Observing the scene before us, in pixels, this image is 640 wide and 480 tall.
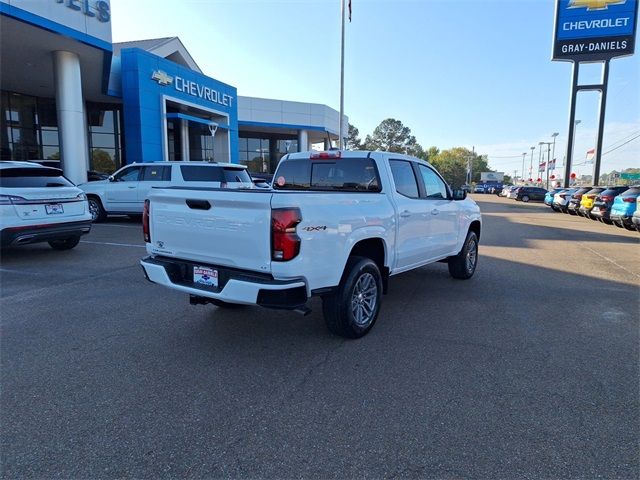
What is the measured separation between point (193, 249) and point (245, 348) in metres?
1.10

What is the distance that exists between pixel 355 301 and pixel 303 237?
3.83 ft

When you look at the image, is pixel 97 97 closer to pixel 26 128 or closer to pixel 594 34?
pixel 26 128

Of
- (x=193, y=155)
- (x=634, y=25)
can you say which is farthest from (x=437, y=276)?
(x=634, y=25)

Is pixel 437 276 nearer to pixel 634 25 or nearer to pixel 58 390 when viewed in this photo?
pixel 58 390

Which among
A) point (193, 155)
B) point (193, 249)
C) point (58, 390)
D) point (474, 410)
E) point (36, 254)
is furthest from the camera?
point (193, 155)

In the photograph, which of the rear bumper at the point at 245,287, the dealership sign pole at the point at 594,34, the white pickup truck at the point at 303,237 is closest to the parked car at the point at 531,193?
Result: the dealership sign pole at the point at 594,34

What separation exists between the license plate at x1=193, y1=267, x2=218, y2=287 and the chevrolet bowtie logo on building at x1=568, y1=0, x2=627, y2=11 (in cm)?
4028

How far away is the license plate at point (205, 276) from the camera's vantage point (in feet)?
13.1

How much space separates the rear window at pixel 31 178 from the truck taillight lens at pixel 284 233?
6.35 m

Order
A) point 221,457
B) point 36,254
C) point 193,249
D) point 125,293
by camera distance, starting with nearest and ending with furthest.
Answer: point 221,457, point 193,249, point 125,293, point 36,254

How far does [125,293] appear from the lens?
20.2 ft

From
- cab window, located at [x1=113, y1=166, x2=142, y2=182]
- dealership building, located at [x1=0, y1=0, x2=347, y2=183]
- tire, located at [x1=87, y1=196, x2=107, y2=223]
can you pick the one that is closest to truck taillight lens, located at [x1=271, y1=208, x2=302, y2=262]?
cab window, located at [x1=113, y1=166, x2=142, y2=182]

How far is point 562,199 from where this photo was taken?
2686cm

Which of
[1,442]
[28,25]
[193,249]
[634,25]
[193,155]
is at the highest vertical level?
[634,25]
